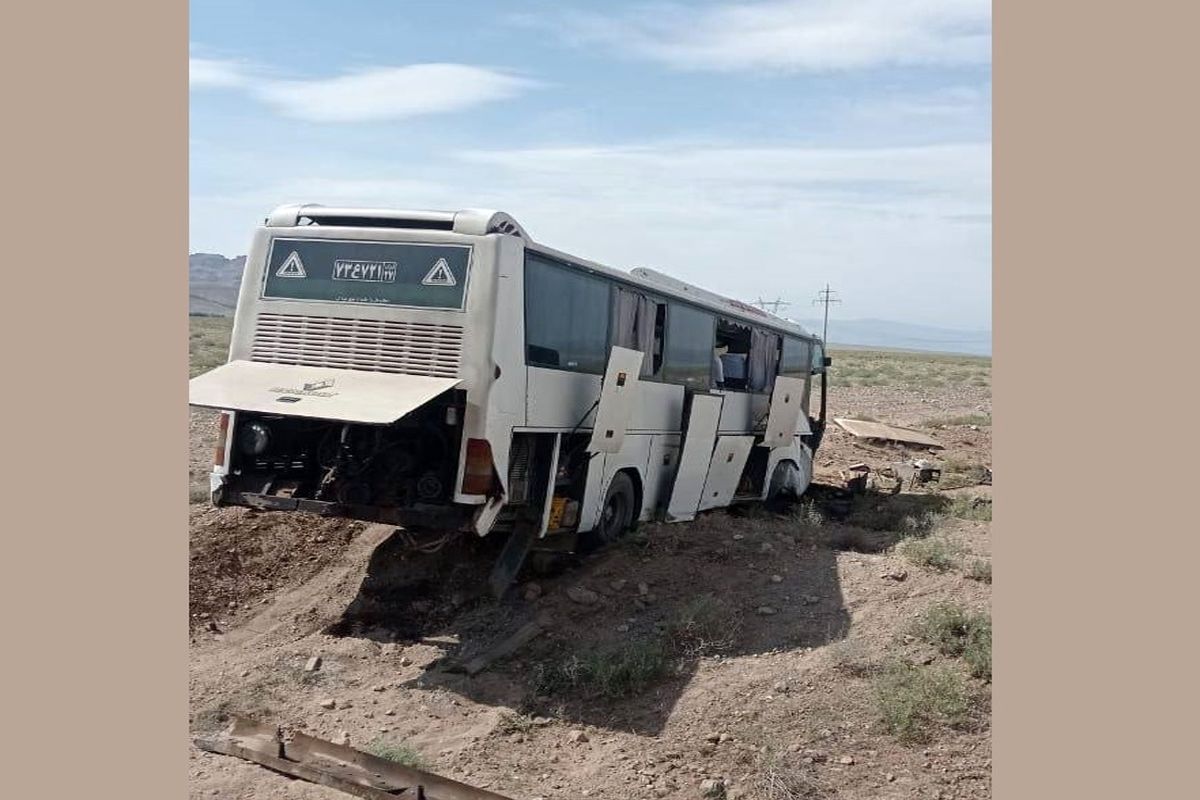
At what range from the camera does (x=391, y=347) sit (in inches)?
356

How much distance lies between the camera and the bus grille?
891 cm

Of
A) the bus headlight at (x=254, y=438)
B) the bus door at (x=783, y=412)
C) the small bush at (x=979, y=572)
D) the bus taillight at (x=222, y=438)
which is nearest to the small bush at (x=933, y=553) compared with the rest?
the small bush at (x=979, y=572)

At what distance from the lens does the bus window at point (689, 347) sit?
12.6 metres

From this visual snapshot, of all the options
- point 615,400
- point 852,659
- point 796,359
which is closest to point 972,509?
point 796,359

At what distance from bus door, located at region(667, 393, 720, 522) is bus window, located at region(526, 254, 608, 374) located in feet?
8.00

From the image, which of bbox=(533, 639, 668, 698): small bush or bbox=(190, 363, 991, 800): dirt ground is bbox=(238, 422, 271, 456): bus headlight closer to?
bbox=(190, 363, 991, 800): dirt ground

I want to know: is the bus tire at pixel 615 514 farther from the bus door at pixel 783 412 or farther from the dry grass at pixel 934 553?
the bus door at pixel 783 412

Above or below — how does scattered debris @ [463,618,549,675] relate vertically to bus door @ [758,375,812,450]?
below

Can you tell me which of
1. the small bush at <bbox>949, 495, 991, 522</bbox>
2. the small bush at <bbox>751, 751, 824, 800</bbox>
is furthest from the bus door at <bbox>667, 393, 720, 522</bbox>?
the small bush at <bbox>751, 751, 824, 800</bbox>

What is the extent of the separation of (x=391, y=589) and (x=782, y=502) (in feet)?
27.6

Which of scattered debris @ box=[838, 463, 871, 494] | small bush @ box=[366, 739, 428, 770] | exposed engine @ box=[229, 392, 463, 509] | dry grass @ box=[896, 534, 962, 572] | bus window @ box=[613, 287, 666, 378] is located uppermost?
bus window @ box=[613, 287, 666, 378]

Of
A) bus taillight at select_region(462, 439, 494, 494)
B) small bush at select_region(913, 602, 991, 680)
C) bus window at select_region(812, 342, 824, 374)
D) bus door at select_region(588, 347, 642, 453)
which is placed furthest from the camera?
bus window at select_region(812, 342, 824, 374)

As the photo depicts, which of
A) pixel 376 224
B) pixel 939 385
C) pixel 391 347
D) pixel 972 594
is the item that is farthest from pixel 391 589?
pixel 939 385

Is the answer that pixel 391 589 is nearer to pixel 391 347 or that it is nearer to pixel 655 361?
pixel 391 347
